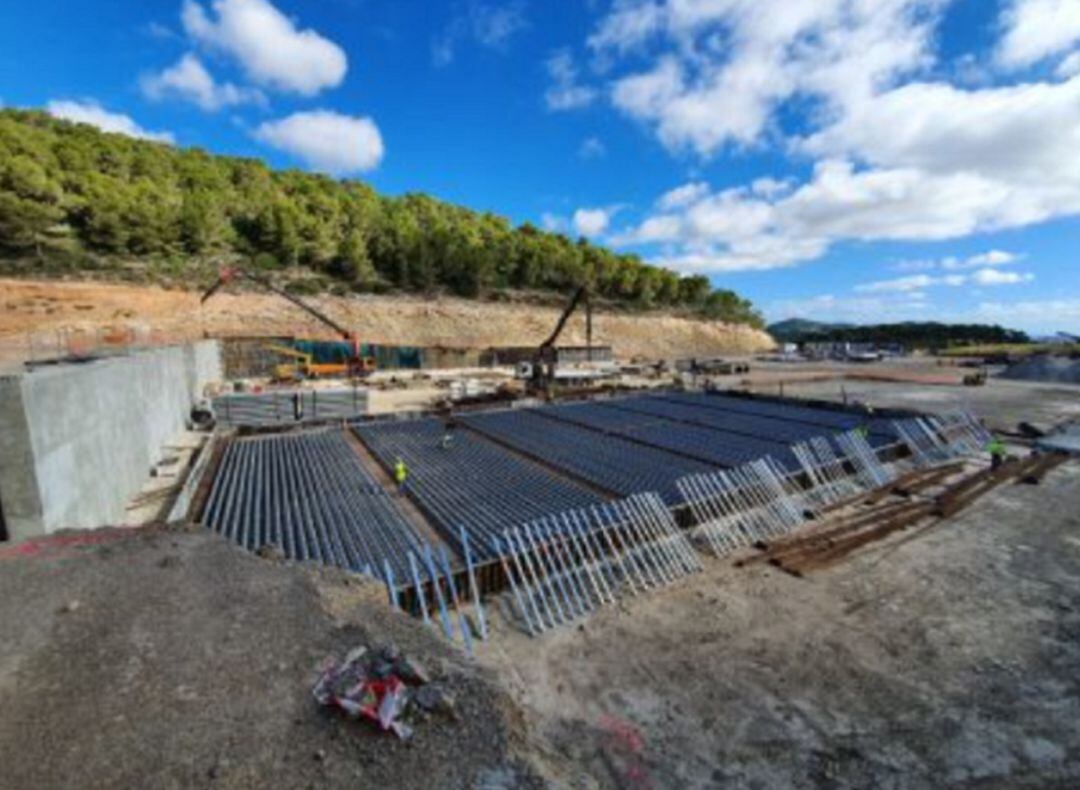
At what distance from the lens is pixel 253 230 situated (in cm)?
7281

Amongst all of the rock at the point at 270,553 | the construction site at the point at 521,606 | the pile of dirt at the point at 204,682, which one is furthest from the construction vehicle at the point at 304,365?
the pile of dirt at the point at 204,682

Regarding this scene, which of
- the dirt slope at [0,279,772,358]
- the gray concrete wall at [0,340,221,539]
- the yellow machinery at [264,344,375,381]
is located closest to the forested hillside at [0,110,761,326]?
the dirt slope at [0,279,772,358]

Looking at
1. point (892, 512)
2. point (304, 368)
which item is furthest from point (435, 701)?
point (304, 368)

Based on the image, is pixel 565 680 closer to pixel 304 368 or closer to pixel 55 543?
pixel 55 543

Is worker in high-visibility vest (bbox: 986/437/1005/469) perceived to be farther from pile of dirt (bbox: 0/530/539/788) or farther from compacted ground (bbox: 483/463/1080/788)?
pile of dirt (bbox: 0/530/539/788)

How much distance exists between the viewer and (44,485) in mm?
8070

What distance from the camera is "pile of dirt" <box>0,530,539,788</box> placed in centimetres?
388

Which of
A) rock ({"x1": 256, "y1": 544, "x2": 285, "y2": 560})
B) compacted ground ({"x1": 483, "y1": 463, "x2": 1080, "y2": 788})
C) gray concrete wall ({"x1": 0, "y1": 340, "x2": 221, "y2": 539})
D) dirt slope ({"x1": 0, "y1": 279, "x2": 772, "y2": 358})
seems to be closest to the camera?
compacted ground ({"x1": 483, "y1": 463, "x2": 1080, "y2": 788})

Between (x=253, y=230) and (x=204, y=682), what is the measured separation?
80.9 meters

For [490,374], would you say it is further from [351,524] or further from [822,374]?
[351,524]

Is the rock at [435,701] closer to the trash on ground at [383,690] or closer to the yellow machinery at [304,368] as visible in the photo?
the trash on ground at [383,690]

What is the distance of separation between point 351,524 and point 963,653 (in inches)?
436

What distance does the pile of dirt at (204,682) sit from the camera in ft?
12.7

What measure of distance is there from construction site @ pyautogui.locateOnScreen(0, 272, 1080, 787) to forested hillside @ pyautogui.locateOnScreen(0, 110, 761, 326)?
2112 inches
